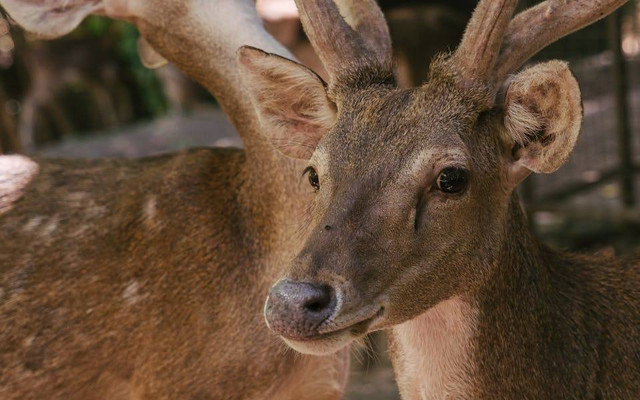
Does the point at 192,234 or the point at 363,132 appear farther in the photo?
the point at 192,234

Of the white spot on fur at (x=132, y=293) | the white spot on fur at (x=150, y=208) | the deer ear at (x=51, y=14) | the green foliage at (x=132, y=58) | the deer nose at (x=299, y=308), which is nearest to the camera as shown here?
the deer nose at (x=299, y=308)

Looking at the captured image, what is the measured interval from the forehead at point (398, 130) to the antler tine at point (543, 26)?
0.26 metres

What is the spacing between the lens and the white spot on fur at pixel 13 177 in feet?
15.6

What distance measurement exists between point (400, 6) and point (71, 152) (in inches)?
162

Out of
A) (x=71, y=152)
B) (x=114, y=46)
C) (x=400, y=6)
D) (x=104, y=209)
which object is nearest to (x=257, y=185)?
(x=104, y=209)

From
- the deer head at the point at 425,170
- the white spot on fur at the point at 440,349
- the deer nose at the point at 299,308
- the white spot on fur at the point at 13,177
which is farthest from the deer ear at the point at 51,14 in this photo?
the deer nose at the point at 299,308

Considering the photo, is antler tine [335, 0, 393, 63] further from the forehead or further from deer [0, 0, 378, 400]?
the forehead

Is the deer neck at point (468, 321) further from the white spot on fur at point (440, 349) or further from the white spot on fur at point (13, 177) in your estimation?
the white spot on fur at point (13, 177)

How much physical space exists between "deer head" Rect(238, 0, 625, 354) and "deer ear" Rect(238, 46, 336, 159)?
54mm

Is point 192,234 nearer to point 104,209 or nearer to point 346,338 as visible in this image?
point 104,209

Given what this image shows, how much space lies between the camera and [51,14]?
4.97m

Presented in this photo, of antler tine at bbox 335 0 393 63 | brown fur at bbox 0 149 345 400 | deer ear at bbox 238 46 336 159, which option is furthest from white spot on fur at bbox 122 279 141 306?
antler tine at bbox 335 0 393 63

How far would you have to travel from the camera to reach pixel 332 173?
3342mm

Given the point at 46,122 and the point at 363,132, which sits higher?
the point at 363,132
